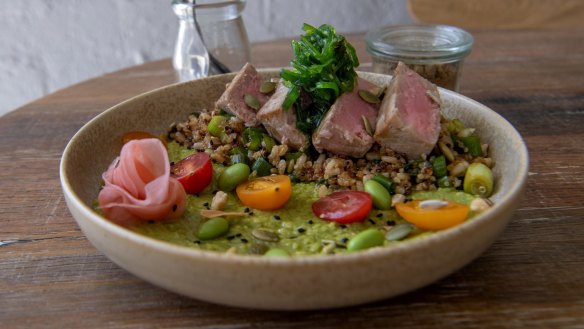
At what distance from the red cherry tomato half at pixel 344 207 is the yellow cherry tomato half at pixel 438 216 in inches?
6.3

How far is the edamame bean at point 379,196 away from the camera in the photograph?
84.7 inches

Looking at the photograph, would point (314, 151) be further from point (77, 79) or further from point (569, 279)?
point (77, 79)

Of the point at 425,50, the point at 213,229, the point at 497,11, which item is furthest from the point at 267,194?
the point at 497,11

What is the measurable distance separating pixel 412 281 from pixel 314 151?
1.00m

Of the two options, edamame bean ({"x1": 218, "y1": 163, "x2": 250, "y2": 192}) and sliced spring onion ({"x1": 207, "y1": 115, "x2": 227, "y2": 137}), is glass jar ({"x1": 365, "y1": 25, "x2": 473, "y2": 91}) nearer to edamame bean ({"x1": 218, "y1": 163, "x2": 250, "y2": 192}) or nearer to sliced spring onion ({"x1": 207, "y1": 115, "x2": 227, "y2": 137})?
sliced spring onion ({"x1": 207, "y1": 115, "x2": 227, "y2": 137})

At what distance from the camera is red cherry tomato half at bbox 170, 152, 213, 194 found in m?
2.30

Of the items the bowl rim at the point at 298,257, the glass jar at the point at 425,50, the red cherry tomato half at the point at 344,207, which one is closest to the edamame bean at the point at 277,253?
the bowl rim at the point at 298,257

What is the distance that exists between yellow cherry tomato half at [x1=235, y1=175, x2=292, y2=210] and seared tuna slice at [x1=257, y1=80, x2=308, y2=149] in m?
0.27

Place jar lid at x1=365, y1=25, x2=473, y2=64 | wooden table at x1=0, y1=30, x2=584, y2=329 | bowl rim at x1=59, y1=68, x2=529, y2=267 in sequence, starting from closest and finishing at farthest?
bowl rim at x1=59, y1=68, x2=529, y2=267 < wooden table at x1=0, y1=30, x2=584, y2=329 < jar lid at x1=365, y1=25, x2=473, y2=64

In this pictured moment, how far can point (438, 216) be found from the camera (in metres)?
1.93

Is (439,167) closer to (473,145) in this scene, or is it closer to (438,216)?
(473,145)

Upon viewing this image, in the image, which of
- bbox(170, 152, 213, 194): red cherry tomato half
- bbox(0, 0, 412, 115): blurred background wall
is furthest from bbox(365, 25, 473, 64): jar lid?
bbox(0, 0, 412, 115): blurred background wall

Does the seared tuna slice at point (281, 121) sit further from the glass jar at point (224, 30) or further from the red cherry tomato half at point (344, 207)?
the glass jar at point (224, 30)

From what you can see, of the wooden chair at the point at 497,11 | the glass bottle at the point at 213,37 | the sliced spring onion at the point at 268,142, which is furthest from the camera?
the wooden chair at the point at 497,11
